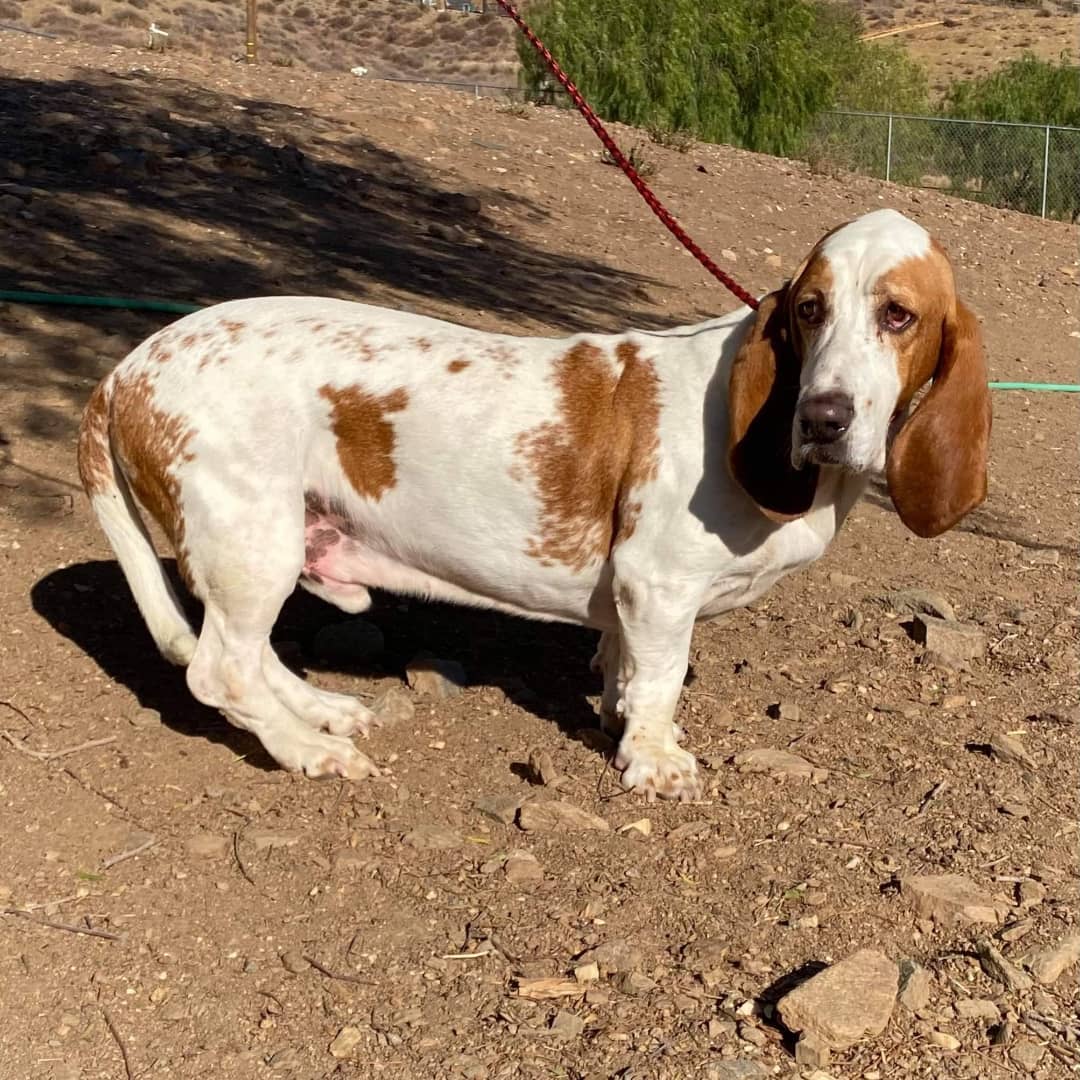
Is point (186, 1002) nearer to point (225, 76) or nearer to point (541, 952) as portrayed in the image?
point (541, 952)

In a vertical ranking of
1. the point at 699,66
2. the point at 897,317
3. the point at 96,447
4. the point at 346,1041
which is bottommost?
the point at 346,1041

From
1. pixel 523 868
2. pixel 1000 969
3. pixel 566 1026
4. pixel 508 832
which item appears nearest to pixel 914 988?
pixel 1000 969

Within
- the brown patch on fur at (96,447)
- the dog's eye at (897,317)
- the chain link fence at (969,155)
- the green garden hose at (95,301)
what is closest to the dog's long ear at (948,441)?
the dog's eye at (897,317)

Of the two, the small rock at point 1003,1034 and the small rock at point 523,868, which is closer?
the small rock at point 1003,1034

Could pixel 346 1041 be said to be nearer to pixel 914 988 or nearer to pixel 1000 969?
pixel 914 988

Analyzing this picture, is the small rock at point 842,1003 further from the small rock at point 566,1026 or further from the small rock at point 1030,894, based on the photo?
the small rock at point 1030,894

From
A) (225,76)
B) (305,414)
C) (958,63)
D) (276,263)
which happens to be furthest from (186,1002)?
(958,63)

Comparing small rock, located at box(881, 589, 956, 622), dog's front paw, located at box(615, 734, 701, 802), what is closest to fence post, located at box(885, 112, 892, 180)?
small rock, located at box(881, 589, 956, 622)

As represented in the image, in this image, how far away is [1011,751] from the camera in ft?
14.2

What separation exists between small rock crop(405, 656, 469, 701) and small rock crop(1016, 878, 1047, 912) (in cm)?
189

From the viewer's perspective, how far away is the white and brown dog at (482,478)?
12.6 ft

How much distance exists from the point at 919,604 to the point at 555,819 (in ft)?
Answer: 7.00

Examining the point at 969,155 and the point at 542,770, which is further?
the point at 969,155

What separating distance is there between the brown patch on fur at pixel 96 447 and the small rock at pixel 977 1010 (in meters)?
2.76
